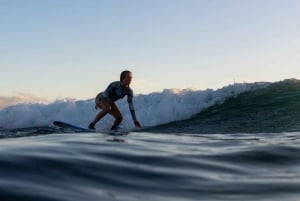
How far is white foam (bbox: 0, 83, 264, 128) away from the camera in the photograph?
24086mm

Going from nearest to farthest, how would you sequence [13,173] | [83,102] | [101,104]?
[13,173] < [101,104] < [83,102]

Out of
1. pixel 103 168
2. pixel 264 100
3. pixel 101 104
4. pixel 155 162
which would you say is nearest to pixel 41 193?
pixel 103 168

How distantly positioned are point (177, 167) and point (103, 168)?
0.62 m

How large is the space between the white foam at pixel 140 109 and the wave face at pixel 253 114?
1.31m

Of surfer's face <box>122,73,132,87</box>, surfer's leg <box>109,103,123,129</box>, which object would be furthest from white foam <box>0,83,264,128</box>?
surfer's face <box>122,73,132,87</box>

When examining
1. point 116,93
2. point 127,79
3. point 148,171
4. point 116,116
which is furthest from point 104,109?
point 148,171

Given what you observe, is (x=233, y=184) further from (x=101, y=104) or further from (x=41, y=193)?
(x=101, y=104)

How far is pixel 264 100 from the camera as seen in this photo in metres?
20.5

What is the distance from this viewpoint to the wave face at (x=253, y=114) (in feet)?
50.6

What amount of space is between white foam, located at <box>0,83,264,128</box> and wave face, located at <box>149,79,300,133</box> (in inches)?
51.6

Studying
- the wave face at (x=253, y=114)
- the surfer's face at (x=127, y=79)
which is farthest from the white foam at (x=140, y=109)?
the surfer's face at (x=127, y=79)

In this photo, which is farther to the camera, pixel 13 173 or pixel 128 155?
pixel 128 155

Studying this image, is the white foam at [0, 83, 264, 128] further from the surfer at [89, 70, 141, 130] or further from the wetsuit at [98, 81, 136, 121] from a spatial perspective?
the wetsuit at [98, 81, 136, 121]

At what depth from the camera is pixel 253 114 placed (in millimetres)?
18297
